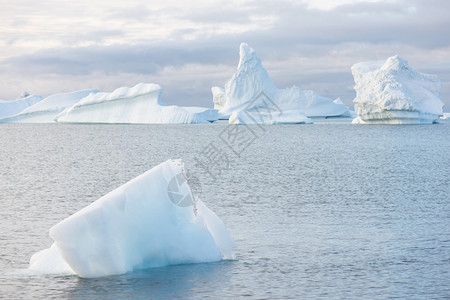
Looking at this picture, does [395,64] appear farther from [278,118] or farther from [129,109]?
[129,109]

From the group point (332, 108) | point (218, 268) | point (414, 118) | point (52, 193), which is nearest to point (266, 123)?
point (332, 108)

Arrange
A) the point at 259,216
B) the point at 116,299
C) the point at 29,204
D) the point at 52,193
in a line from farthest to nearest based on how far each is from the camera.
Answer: the point at 52,193 < the point at 29,204 < the point at 259,216 < the point at 116,299

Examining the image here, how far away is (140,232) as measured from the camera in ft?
33.2

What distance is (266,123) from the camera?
84.0m

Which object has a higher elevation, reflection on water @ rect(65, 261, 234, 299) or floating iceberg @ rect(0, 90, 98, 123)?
floating iceberg @ rect(0, 90, 98, 123)

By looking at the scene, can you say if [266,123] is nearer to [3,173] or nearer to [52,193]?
[3,173]

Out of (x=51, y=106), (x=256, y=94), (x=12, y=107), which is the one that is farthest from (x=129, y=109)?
(x=12, y=107)

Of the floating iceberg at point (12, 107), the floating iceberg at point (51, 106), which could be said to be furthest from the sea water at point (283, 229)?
the floating iceberg at point (12, 107)

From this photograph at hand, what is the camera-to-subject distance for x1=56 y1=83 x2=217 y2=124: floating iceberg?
217ft

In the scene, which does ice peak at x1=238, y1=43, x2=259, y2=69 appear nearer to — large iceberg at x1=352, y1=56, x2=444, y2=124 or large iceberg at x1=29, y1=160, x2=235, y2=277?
large iceberg at x1=352, y1=56, x2=444, y2=124

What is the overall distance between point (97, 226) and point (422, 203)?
36.6 ft

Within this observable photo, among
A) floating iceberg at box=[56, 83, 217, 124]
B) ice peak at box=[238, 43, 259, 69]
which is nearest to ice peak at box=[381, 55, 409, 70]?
ice peak at box=[238, 43, 259, 69]

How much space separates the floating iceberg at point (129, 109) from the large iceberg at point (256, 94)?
838 centimetres

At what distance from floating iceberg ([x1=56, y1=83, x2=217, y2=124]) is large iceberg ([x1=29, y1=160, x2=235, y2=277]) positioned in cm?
5451
